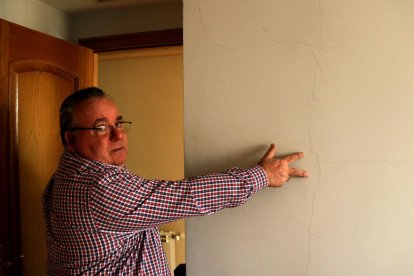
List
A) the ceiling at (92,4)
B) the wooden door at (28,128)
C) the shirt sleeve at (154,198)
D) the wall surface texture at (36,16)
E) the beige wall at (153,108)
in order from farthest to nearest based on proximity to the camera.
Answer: the beige wall at (153,108) → the ceiling at (92,4) → the wall surface texture at (36,16) → the wooden door at (28,128) → the shirt sleeve at (154,198)

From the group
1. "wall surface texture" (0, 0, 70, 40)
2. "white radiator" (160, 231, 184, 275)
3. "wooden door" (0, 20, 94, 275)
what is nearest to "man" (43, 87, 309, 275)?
"wooden door" (0, 20, 94, 275)

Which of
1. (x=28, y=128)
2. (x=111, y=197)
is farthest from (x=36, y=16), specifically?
(x=111, y=197)

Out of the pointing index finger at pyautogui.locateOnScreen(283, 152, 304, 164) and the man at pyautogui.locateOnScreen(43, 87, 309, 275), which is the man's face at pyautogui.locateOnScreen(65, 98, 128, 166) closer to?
the man at pyautogui.locateOnScreen(43, 87, 309, 275)

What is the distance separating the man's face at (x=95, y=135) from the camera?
3.11ft

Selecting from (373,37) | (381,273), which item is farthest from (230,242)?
(373,37)

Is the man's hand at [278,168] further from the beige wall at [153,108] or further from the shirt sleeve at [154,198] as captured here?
the beige wall at [153,108]

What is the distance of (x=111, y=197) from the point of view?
82 centimetres

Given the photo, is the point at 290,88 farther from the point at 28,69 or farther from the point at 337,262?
the point at 28,69

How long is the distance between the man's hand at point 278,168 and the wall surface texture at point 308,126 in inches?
1.1

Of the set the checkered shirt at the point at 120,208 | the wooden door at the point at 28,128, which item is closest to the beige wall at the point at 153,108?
the wooden door at the point at 28,128

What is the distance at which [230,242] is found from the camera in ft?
3.38

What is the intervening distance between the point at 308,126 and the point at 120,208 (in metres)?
0.53

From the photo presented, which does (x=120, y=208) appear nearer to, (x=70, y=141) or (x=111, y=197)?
(x=111, y=197)

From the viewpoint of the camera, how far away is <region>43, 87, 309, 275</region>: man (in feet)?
2.72
